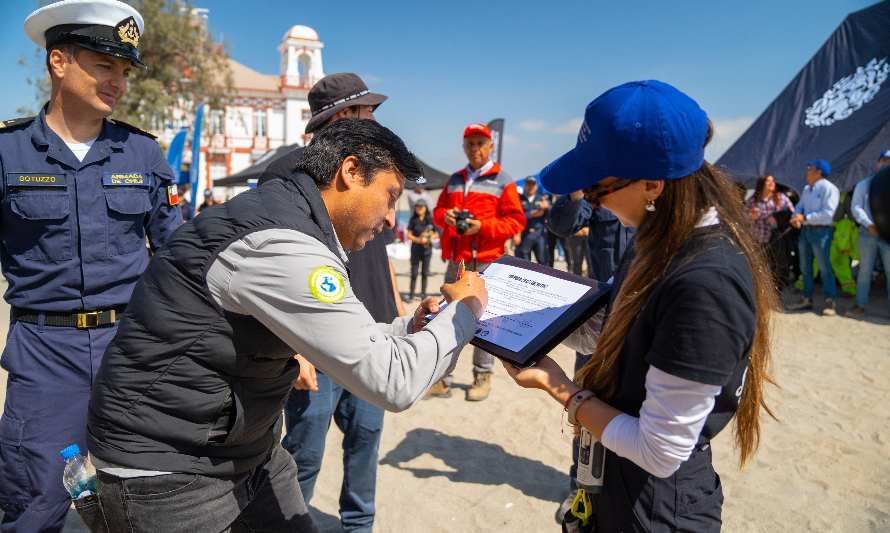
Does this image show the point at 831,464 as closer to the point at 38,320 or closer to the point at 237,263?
the point at 237,263

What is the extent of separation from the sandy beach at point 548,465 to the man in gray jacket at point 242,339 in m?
2.00

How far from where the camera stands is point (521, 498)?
3785 millimetres

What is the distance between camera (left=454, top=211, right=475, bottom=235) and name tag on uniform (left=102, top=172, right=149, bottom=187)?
9.32ft

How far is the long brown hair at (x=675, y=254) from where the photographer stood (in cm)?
145

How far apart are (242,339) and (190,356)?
140 mm

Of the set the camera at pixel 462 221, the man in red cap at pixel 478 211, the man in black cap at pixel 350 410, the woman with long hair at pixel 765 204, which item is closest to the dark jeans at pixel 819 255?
the woman with long hair at pixel 765 204

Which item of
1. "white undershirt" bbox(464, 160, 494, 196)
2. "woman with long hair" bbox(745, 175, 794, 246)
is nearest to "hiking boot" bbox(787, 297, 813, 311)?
"woman with long hair" bbox(745, 175, 794, 246)

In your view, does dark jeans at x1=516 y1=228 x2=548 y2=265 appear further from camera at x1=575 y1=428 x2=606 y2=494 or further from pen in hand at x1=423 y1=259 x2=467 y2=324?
camera at x1=575 y1=428 x2=606 y2=494

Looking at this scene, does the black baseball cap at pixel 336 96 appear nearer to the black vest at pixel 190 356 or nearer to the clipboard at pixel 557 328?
the black vest at pixel 190 356

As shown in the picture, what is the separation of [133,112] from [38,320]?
27183 millimetres

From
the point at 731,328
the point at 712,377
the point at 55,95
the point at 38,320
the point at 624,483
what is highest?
the point at 55,95

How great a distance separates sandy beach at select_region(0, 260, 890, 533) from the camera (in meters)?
3.55

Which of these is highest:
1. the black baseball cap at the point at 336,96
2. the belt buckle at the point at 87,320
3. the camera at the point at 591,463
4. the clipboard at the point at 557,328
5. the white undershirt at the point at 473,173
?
the black baseball cap at the point at 336,96

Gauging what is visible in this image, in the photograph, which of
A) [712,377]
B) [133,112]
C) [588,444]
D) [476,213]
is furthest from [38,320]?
[133,112]
